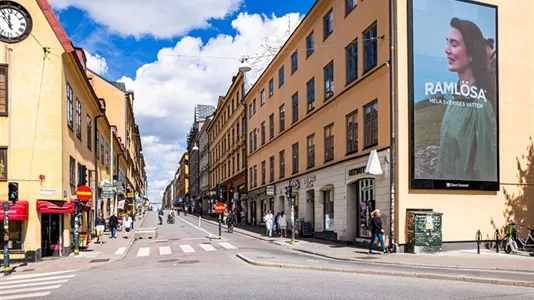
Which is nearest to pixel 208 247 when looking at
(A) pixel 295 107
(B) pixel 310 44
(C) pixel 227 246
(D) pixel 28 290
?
(C) pixel 227 246

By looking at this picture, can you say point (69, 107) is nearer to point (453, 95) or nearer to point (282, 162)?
point (453, 95)

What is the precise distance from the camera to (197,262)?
16.9m

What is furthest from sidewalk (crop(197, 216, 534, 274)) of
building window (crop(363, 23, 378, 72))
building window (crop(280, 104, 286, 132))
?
building window (crop(280, 104, 286, 132))

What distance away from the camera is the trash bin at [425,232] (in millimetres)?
18266

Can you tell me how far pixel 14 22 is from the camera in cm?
1938

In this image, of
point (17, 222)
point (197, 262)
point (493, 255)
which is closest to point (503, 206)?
point (493, 255)

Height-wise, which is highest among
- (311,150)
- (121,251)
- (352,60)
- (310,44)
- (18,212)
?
(310,44)

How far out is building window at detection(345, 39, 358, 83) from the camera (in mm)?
23125

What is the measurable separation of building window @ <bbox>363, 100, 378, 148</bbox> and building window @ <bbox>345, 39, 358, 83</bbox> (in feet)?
7.14

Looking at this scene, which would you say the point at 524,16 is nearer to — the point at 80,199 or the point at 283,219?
the point at 283,219

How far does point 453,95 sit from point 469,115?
1.09 metres

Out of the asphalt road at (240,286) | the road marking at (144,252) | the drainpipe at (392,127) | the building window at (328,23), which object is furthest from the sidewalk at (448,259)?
the building window at (328,23)

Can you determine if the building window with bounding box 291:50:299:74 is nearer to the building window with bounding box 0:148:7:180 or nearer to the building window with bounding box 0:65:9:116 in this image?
the building window with bounding box 0:65:9:116

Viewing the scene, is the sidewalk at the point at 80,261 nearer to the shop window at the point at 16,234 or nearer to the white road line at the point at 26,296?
the shop window at the point at 16,234
